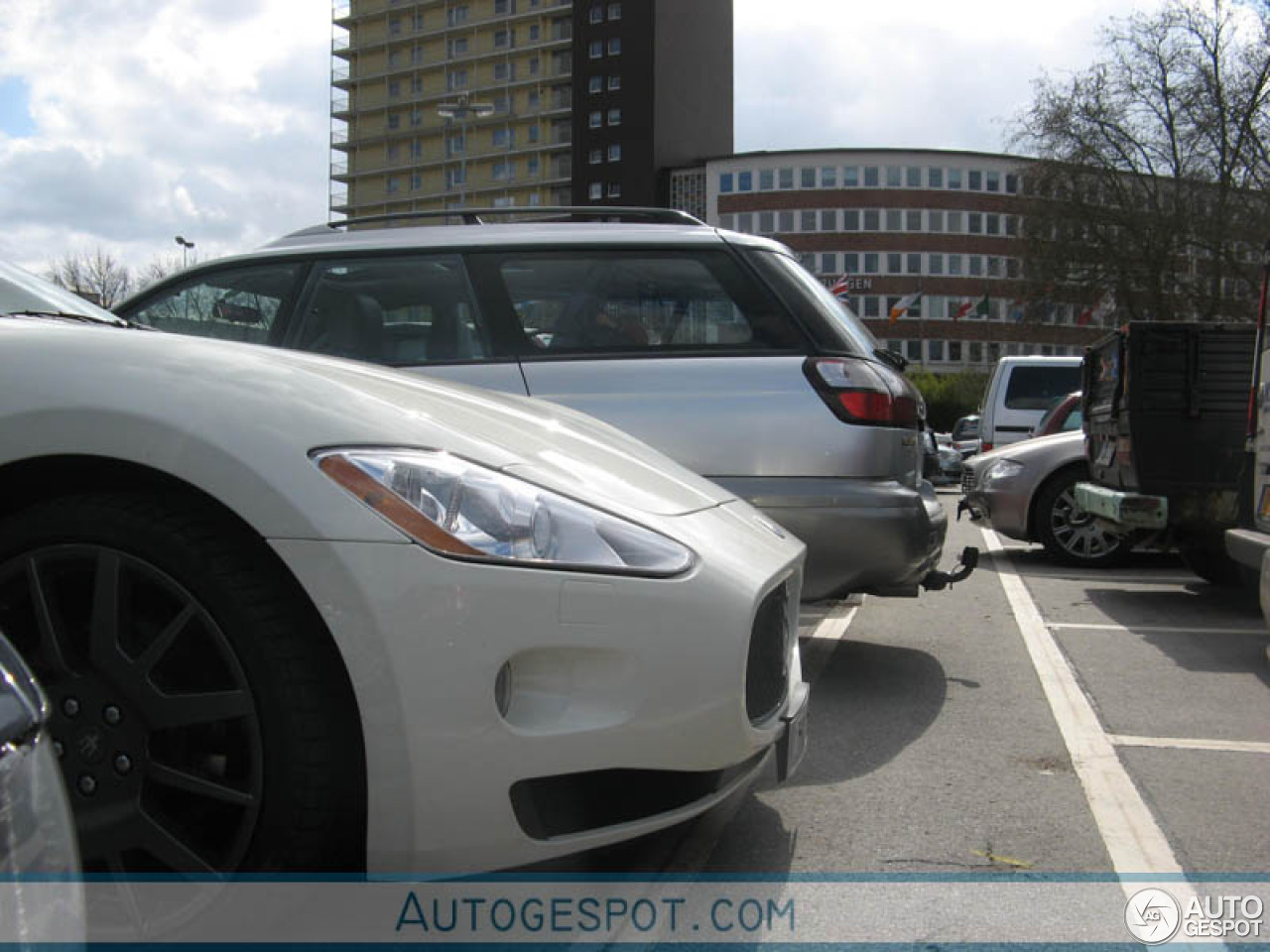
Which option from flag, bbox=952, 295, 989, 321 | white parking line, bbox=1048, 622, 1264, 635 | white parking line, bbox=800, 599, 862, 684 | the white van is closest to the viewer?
white parking line, bbox=800, 599, 862, 684

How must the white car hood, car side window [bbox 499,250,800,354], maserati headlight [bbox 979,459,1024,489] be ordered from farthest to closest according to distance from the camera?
maserati headlight [bbox 979,459,1024,489] < car side window [bbox 499,250,800,354] < the white car hood

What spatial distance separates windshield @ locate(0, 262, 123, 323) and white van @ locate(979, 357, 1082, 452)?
601 inches

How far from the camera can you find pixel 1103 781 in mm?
3391

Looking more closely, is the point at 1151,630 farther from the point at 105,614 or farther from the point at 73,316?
the point at 105,614

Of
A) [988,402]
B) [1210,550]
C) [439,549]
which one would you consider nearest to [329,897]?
[439,549]

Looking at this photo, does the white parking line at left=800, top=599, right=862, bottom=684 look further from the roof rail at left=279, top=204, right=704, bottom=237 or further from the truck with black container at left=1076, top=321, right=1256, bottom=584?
the truck with black container at left=1076, top=321, right=1256, bottom=584

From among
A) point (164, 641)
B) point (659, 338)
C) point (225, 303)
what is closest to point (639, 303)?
point (659, 338)

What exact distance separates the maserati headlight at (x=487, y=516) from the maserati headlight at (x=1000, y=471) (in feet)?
25.8

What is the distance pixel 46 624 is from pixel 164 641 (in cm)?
22

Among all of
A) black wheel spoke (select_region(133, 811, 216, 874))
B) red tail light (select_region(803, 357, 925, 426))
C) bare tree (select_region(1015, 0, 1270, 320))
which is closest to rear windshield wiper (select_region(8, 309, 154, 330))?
black wheel spoke (select_region(133, 811, 216, 874))

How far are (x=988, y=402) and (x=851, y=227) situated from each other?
2430 inches

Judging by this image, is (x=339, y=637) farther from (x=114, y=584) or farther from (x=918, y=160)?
(x=918, y=160)

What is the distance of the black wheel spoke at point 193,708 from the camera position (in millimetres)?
A: 2016

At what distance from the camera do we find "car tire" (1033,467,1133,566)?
923 centimetres
